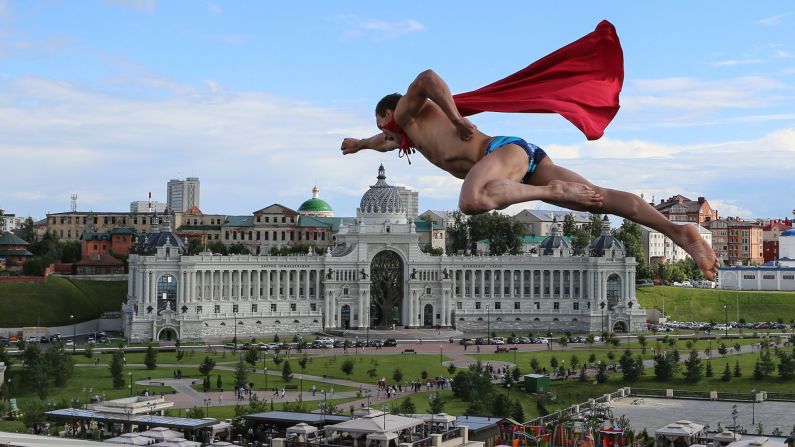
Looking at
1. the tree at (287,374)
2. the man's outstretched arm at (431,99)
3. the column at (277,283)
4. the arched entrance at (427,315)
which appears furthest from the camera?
the arched entrance at (427,315)

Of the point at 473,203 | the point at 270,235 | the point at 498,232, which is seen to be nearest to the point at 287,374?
the point at 473,203

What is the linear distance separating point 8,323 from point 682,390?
53.1m

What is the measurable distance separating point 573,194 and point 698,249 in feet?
4.07

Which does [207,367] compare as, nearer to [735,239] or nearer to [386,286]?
[386,286]

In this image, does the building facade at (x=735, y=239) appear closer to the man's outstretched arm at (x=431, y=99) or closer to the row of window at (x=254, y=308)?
the row of window at (x=254, y=308)

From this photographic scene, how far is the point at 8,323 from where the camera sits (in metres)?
87.6

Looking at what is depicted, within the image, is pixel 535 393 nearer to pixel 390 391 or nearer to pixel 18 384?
pixel 390 391

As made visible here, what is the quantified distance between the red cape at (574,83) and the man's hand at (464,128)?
0.43 meters

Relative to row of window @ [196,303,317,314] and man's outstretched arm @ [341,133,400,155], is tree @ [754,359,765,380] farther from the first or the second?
man's outstretched arm @ [341,133,400,155]

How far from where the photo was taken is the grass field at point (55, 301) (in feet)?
293

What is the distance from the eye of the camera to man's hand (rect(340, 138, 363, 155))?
40.2 ft

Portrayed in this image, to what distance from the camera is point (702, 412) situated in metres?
54.2

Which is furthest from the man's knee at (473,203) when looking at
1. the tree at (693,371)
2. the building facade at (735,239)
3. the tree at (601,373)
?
the building facade at (735,239)

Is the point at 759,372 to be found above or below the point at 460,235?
below
